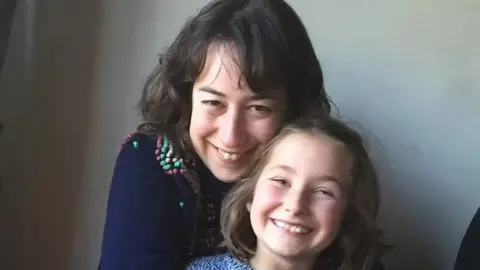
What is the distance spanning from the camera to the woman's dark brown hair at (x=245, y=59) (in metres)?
1.11

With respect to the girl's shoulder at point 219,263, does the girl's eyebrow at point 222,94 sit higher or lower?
higher

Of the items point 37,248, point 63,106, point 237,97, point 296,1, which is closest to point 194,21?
point 237,97

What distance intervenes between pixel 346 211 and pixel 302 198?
0.10 metres

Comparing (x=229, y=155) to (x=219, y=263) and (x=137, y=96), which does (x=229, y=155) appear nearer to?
(x=219, y=263)

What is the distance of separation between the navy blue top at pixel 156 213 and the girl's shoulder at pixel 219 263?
3 centimetres

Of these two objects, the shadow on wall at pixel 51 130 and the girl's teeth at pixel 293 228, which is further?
the shadow on wall at pixel 51 130

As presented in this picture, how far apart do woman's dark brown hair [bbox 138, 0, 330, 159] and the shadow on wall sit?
0.30m

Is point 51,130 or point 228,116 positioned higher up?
point 228,116

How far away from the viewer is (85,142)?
1515 mm

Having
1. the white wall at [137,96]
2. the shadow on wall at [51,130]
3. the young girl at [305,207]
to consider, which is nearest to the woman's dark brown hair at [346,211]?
the young girl at [305,207]

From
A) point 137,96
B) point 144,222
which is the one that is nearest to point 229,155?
point 144,222

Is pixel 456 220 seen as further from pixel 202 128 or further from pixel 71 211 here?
pixel 71 211

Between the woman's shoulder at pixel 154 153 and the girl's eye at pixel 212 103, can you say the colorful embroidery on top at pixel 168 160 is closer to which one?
the woman's shoulder at pixel 154 153

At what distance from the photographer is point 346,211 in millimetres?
1103
